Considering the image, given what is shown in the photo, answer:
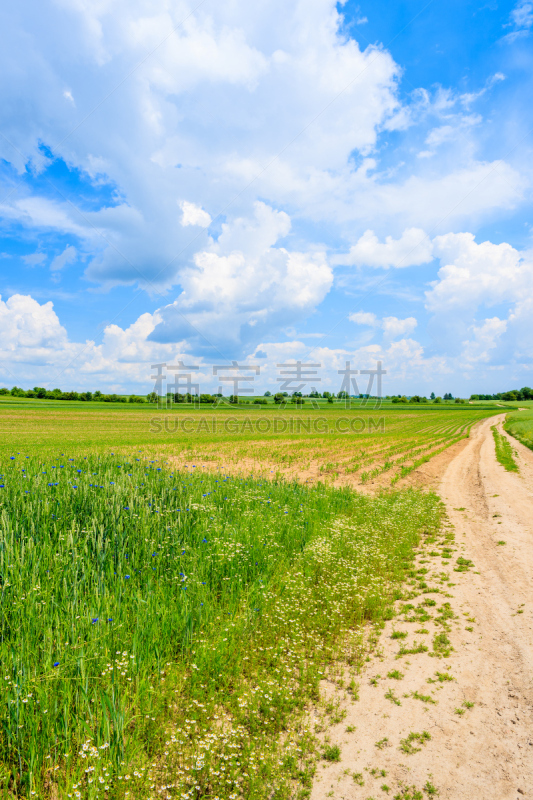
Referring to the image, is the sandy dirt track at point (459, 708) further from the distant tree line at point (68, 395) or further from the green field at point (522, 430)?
the distant tree line at point (68, 395)

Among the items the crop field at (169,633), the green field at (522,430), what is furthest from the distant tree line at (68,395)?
the crop field at (169,633)

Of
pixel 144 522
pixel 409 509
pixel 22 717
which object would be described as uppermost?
pixel 144 522

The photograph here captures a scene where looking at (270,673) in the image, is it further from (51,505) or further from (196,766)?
(51,505)

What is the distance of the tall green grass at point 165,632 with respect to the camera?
9.89 feet

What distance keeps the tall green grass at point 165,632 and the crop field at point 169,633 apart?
0.02 metres

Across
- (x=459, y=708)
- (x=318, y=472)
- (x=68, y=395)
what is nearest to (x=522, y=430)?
(x=318, y=472)

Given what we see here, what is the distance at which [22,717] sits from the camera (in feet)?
10.1

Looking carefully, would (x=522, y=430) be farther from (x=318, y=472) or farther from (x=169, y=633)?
(x=169, y=633)

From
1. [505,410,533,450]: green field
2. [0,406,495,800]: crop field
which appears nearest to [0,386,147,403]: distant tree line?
[505,410,533,450]: green field

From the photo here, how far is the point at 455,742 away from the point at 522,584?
4514 millimetres

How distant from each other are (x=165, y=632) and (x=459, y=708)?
3.39 m

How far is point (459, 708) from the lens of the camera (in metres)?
3.93

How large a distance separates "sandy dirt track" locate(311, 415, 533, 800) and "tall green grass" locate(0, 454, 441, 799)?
44 centimetres

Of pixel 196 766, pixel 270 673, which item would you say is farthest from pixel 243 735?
pixel 270 673
